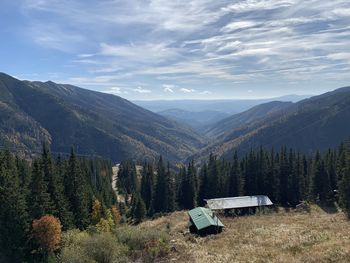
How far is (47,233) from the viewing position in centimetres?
5103

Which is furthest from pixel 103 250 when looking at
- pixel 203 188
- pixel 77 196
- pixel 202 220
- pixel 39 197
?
pixel 203 188

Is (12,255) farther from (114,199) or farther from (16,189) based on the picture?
(114,199)

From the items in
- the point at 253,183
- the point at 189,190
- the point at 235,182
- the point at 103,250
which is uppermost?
the point at 103,250

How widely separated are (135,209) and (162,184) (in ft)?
71.4

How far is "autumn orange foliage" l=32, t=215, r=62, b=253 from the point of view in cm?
5062

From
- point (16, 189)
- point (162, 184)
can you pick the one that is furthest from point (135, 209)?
point (16, 189)

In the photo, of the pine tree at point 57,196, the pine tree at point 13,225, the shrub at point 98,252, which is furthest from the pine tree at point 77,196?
the shrub at point 98,252

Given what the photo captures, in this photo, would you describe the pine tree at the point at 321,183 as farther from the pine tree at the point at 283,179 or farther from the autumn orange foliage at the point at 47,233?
the autumn orange foliage at the point at 47,233

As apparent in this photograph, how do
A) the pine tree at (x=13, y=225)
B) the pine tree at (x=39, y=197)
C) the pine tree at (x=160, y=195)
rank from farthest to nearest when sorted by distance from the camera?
1. the pine tree at (x=160, y=195)
2. the pine tree at (x=39, y=197)
3. the pine tree at (x=13, y=225)

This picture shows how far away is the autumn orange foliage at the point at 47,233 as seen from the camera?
50.6 meters

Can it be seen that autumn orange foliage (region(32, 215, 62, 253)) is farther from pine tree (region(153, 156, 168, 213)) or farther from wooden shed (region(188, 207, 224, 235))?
pine tree (region(153, 156, 168, 213))

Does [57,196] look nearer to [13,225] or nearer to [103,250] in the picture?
[13,225]

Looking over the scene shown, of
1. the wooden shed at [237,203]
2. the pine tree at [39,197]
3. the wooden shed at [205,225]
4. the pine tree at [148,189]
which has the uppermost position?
the pine tree at [39,197]

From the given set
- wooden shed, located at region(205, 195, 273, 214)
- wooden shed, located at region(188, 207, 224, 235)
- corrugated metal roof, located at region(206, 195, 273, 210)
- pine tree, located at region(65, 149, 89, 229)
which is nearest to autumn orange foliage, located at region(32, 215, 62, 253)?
pine tree, located at region(65, 149, 89, 229)
